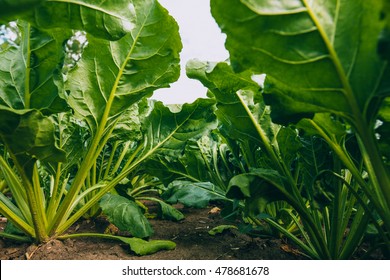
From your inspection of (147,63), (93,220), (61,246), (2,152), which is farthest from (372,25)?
(2,152)

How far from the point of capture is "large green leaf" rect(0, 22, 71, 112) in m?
1.06

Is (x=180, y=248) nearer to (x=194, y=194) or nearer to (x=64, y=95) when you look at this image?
(x=194, y=194)

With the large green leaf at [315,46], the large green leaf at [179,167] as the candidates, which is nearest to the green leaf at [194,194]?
the large green leaf at [179,167]

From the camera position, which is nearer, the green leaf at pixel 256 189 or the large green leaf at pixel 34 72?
the green leaf at pixel 256 189

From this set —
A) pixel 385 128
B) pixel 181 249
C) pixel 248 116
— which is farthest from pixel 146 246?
pixel 385 128

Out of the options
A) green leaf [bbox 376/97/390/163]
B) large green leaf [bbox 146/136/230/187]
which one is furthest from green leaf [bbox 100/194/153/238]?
green leaf [bbox 376/97/390/163]

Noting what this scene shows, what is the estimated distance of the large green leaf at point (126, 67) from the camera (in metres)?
1.15

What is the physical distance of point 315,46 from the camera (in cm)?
62

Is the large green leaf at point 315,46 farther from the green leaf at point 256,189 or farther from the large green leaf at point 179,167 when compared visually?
the large green leaf at point 179,167

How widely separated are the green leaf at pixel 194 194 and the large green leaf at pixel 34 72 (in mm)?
567

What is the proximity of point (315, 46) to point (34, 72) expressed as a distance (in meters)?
0.89

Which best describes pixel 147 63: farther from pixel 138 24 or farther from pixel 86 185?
pixel 86 185

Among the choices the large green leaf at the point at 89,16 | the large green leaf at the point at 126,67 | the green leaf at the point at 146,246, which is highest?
the large green leaf at the point at 89,16

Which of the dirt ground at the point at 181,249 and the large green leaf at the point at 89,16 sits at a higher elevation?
the large green leaf at the point at 89,16
